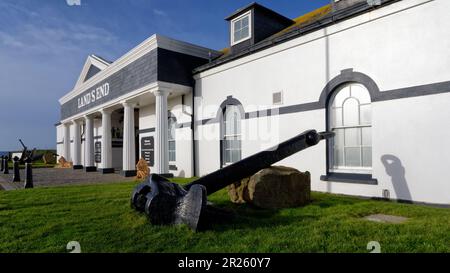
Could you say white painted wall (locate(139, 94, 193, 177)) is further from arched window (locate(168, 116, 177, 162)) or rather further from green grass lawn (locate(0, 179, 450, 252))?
green grass lawn (locate(0, 179, 450, 252))

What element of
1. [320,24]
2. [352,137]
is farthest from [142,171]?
[320,24]

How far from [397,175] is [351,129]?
162 cm

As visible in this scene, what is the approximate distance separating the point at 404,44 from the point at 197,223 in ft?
20.3

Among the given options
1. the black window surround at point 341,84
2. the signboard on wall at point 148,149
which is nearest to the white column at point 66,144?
the signboard on wall at point 148,149

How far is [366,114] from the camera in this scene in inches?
275

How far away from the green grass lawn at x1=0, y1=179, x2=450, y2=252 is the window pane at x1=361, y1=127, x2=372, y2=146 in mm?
1772

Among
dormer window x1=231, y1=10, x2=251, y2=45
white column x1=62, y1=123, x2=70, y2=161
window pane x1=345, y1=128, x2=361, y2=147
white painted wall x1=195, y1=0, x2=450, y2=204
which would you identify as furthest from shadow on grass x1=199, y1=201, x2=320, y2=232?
white column x1=62, y1=123, x2=70, y2=161

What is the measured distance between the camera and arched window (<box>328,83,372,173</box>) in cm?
699

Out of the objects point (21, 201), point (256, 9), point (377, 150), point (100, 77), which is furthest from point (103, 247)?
point (100, 77)

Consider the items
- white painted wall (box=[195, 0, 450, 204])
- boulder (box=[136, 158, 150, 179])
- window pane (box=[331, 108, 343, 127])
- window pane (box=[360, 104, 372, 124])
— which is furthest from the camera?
boulder (box=[136, 158, 150, 179])

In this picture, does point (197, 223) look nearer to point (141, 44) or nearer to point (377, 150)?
point (377, 150)

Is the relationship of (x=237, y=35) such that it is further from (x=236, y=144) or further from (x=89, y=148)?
(x=89, y=148)

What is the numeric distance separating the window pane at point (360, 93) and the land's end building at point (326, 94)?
3cm
